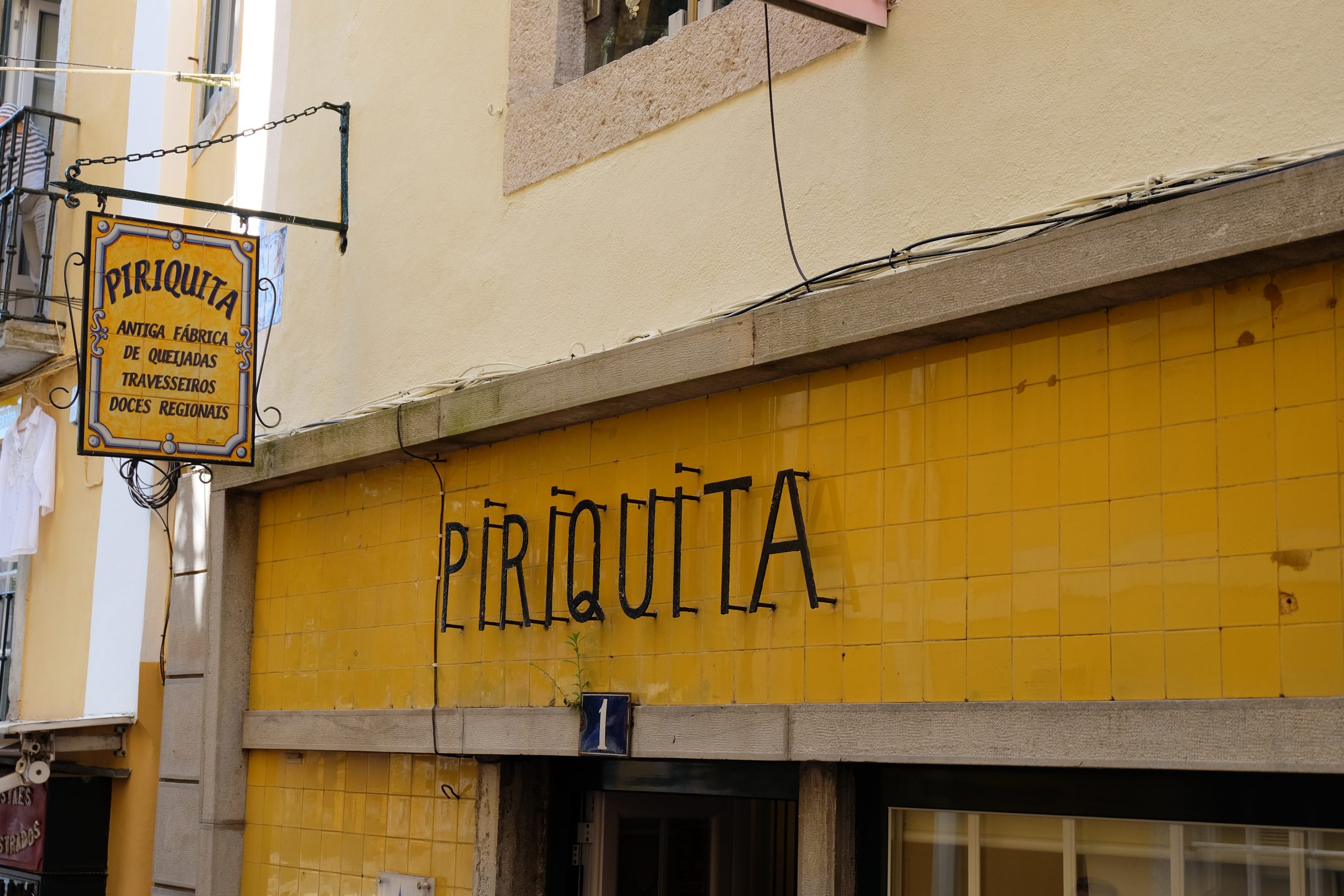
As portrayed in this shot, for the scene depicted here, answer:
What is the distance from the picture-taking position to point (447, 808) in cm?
730

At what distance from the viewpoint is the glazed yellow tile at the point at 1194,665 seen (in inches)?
168

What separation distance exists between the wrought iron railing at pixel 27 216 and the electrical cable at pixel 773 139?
679cm

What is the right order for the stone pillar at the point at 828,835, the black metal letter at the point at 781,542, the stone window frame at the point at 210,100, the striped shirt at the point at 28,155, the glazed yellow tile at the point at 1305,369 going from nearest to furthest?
1. the glazed yellow tile at the point at 1305,369
2. the stone pillar at the point at 828,835
3. the black metal letter at the point at 781,542
4. the stone window frame at the point at 210,100
5. the striped shirt at the point at 28,155

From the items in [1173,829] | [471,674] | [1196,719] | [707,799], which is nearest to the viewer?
[1196,719]

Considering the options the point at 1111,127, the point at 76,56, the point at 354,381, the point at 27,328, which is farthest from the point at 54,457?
the point at 1111,127

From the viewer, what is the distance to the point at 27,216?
1207cm

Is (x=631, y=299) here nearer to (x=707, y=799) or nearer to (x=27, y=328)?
(x=707, y=799)

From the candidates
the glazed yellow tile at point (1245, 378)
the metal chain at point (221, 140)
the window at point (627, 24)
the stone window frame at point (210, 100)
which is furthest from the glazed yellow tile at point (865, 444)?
the stone window frame at point (210, 100)

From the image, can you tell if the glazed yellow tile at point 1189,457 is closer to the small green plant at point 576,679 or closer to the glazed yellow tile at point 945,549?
the glazed yellow tile at point 945,549

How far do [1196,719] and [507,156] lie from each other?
4.38 metres

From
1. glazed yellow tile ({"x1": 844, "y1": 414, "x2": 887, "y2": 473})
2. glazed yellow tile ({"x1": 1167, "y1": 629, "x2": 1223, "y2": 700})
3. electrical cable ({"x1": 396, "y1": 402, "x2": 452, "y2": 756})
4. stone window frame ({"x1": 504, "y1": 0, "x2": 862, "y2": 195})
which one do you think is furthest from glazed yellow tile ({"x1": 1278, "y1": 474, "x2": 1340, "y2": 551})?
electrical cable ({"x1": 396, "y1": 402, "x2": 452, "y2": 756})

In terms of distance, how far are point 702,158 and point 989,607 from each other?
235 centimetres

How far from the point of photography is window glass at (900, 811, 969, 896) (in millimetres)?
5121

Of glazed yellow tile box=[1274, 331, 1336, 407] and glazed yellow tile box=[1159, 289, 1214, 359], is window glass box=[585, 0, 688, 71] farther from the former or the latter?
glazed yellow tile box=[1274, 331, 1336, 407]
